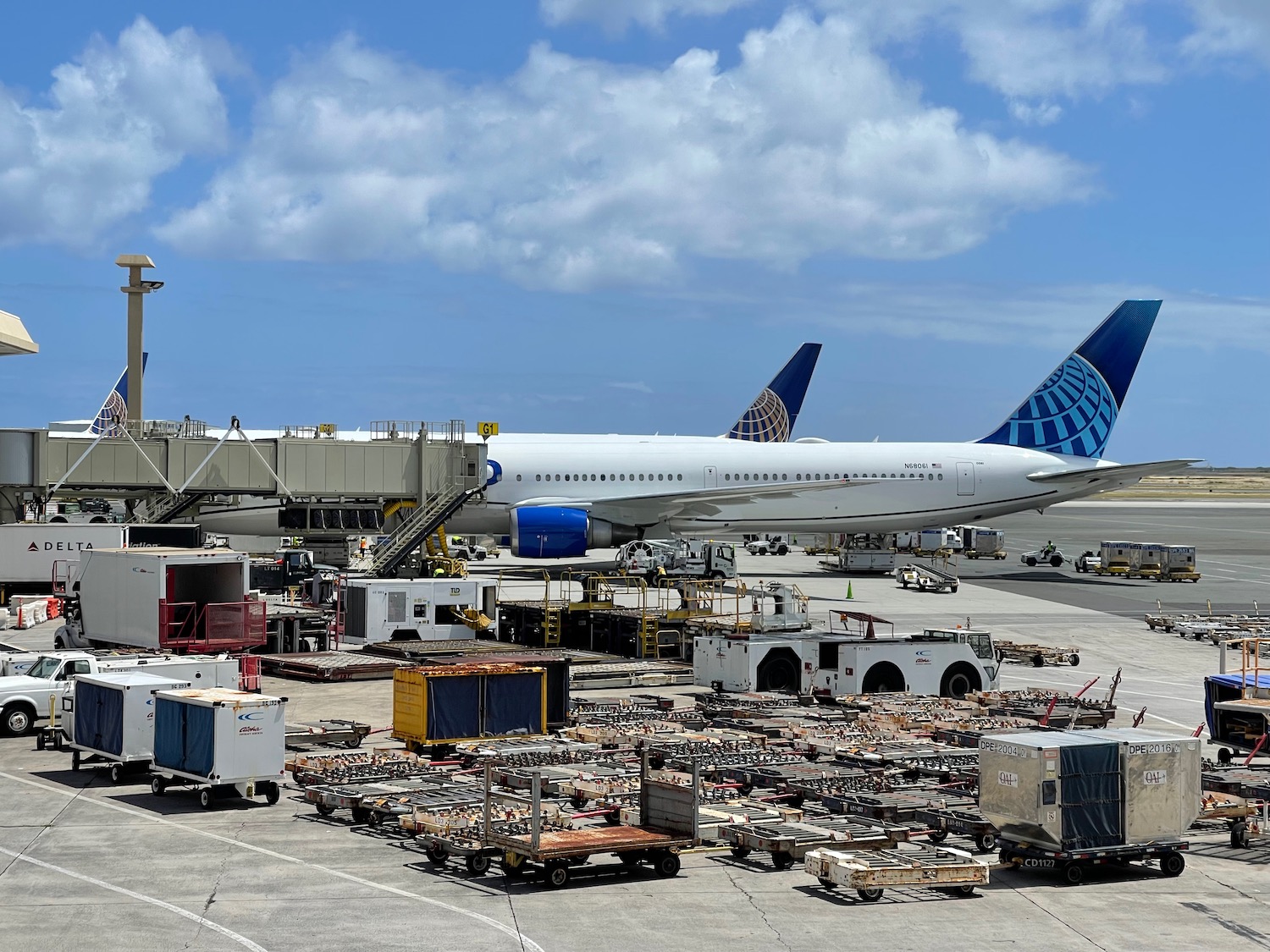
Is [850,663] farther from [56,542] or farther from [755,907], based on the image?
[56,542]

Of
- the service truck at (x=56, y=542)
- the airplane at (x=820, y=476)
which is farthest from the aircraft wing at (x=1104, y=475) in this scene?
the service truck at (x=56, y=542)

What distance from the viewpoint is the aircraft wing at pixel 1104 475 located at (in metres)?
68.3

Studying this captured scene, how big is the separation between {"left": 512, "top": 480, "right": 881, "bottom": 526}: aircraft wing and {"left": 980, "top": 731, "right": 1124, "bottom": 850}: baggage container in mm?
45594

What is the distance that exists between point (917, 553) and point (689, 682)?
5018 cm

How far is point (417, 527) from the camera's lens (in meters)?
51.1

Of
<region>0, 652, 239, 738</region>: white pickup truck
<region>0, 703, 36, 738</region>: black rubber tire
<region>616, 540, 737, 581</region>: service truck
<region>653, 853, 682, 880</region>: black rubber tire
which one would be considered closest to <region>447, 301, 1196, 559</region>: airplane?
<region>616, 540, 737, 581</region>: service truck

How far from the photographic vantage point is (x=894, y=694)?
32312mm

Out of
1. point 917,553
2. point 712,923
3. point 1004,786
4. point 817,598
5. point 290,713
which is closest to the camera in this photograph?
point 712,923

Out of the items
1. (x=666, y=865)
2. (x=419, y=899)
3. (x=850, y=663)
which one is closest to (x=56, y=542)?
(x=850, y=663)

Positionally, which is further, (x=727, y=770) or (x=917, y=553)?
(x=917, y=553)

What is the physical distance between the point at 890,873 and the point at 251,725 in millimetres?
9680

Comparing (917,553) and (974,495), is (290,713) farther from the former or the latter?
(917,553)

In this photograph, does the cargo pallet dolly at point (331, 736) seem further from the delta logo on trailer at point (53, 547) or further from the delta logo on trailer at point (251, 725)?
the delta logo on trailer at point (53, 547)

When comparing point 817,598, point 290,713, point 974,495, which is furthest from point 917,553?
point 290,713
